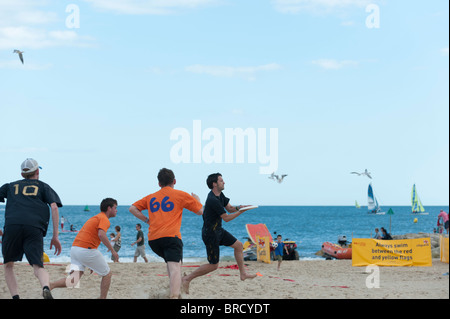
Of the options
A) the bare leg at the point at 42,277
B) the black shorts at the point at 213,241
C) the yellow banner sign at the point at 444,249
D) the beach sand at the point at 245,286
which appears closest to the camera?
the bare leg at the point at 42,277

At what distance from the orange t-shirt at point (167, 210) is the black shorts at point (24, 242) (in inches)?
51.9

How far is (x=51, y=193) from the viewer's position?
622 centimetres

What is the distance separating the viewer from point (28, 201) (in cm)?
615

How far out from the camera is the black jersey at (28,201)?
6.11m

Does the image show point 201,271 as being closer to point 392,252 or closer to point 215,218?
point 215,218

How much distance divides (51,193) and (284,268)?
1125cm

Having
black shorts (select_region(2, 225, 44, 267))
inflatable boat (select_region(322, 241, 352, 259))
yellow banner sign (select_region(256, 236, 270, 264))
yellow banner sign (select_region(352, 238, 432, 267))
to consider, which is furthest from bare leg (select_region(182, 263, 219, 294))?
inflatable boat (select_region(322, 241, 352, 259))

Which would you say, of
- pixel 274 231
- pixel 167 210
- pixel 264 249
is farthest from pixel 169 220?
pixel 274 231

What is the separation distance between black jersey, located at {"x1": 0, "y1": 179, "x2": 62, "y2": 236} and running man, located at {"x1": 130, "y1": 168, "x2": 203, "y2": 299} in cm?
107

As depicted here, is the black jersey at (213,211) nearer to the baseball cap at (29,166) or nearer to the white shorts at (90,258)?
the white shorts at (90,258)

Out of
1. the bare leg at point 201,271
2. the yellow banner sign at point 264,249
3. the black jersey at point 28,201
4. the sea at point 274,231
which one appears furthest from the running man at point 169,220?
the sea at point 274,231
